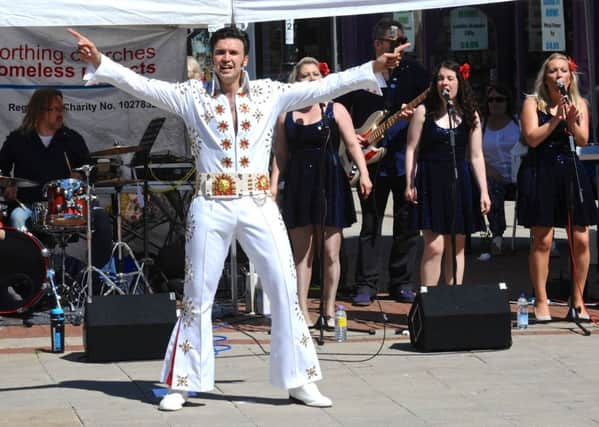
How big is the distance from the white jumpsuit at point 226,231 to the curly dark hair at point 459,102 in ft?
7.19

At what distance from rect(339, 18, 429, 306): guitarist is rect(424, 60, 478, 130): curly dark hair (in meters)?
1.08

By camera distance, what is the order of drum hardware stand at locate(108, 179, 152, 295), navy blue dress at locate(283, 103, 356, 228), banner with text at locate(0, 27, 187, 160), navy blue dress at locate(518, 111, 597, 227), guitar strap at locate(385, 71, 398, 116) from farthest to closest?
banner with text at locate(0, 27, 187, 160), guitar strap at locate(385, 71, 398, 116), drum hardware stand at locate(108, 179, 152, 295), navy blue dress at locate(518, 111, 597, 227), navy blue dress at locate(283, 103, 356, 228)

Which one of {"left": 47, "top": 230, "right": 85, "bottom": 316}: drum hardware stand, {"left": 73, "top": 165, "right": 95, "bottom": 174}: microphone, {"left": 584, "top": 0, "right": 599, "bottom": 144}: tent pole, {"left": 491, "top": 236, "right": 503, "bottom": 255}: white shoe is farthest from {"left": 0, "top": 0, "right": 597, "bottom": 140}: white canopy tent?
{"left": 491, "top": 236, "right": 503, "bottom": 255}: white shoe

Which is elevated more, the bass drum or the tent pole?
the tent pole

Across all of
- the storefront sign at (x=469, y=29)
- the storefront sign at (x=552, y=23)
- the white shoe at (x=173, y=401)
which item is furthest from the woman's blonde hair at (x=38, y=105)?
the storefront sign at (x=469, y=29)

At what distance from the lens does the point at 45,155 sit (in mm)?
11016

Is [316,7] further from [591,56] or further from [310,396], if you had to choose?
[310,396]

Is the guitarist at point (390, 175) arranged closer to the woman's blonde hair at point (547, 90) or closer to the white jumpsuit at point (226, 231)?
the woman's blonde hair at point (547, 90)

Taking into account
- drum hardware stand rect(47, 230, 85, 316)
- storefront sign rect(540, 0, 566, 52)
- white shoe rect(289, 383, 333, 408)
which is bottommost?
white shoe rect(289, 383, 333, 408)

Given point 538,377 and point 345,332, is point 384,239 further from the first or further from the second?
point 538,377

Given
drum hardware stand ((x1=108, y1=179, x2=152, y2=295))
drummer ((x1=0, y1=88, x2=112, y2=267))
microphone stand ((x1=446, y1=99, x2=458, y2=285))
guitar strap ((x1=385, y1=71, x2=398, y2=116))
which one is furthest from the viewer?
drummer ((x1=0, y1=88, x2=112, y2=267))

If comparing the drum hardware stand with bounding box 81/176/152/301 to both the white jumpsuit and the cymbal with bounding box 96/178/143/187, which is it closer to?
the cymbal with bounding box 96/178/143/187

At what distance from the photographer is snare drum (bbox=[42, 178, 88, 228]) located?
399 inches

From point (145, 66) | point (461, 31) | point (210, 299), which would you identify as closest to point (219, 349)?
point (210, 299)
